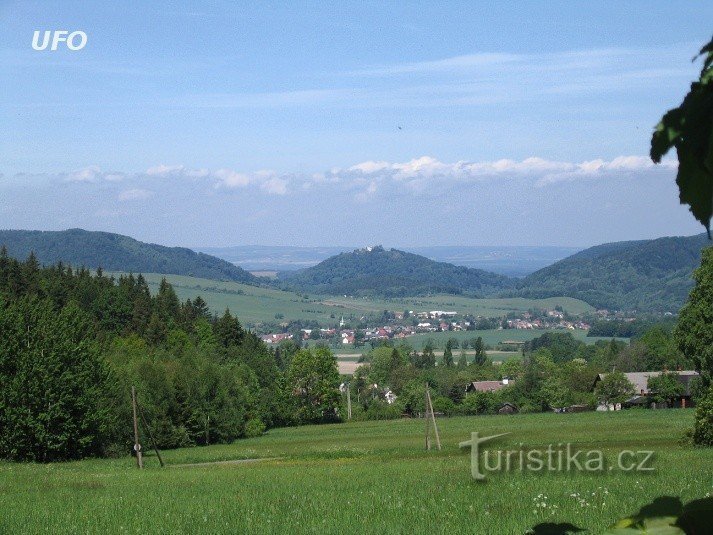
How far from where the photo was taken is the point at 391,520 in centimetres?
1501

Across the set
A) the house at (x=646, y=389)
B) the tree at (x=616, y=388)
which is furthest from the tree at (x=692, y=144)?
the tree at (x=616, y=388)

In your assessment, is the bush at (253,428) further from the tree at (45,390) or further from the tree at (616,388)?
the tree at (616,388)

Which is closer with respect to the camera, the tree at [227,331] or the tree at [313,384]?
the tree at [313,384]

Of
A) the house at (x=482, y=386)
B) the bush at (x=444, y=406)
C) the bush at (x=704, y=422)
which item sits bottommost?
the bush at (x=444, y=406)

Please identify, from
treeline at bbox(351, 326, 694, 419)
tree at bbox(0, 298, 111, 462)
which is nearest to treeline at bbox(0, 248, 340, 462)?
tree at bbox(0, 298, 111, 462)

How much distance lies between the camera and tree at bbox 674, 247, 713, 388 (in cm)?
4919

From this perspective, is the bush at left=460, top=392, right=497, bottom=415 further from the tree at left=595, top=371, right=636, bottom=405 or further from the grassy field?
the grassy field

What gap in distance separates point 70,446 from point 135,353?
28.2 m

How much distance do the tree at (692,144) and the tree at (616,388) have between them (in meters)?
97.6

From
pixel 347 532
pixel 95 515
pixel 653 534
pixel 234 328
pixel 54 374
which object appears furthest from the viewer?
pixel 234 328

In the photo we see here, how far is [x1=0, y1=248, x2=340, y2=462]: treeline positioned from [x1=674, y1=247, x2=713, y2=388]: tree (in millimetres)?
33628

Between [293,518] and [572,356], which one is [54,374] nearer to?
[293,518]

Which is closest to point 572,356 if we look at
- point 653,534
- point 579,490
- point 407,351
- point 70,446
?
point 407,351

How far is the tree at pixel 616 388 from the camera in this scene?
95062 millimetres
